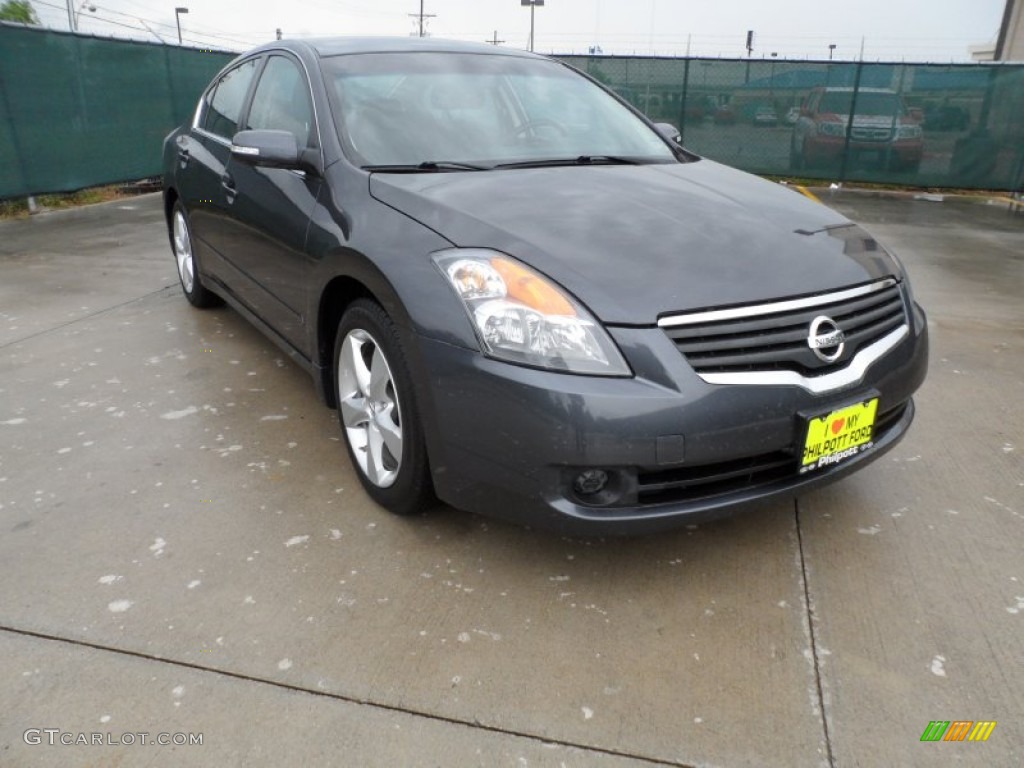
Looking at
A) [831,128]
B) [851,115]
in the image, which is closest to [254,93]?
[831,128]

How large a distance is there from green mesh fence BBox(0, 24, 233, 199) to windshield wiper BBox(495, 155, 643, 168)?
24.9 ft

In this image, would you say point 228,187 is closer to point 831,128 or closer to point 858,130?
point 831,128

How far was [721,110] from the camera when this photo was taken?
12320 millimetres

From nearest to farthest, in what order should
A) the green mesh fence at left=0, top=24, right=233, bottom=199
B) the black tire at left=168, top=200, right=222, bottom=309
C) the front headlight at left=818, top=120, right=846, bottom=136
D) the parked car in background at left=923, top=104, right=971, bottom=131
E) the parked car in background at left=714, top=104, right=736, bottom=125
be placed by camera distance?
the black tire at left=168, top=200, right=222, bottom=309 → the green mesh fence at left=0, top=24, right=233, bottom=199 → the parked car in background at left=923, top=104, right=971, bottom=131 → the front headlight at left=818, top=120, right=846, bottom=136 → the parked car in background at left=714, top=104, right=736, bottom=125

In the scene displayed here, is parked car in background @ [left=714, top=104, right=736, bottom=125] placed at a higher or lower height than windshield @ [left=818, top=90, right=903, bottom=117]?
lower

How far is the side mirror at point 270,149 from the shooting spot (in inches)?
112

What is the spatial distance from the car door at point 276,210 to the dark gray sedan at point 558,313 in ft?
0.07

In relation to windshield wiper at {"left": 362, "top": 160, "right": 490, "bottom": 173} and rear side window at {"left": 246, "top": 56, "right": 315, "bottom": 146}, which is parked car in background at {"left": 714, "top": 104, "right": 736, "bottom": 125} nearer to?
rear side window at {"left": 246, "top": 56, "right": 315, "bottom": 146}

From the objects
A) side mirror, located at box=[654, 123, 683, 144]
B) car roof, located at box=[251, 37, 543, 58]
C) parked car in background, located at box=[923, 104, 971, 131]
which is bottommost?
parked car in background, located at box=[923, 104, 971, 131]

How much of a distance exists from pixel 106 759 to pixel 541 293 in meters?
1.48

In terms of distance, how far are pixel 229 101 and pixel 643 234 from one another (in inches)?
112

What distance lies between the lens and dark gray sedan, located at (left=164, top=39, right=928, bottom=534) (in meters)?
2.02

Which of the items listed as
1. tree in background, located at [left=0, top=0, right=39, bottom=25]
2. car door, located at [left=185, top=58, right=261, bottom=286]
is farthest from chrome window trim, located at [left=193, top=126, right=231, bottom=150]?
tree in background, located at [left=0, top=0, right=39, bottom=25]

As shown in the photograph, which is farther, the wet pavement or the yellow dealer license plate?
the yellow dealer license plate
